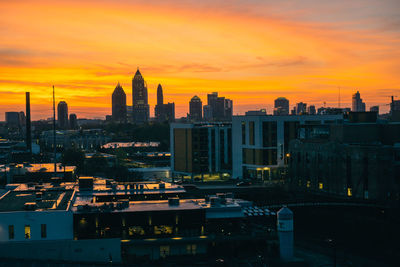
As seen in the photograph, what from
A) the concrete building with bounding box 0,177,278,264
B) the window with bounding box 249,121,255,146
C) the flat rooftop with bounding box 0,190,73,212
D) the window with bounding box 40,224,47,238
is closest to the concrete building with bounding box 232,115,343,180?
the window with bounding box 249,121,255,146

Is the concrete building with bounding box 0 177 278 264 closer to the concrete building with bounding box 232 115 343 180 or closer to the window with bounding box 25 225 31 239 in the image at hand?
the window with bounding box 25 225 31 239

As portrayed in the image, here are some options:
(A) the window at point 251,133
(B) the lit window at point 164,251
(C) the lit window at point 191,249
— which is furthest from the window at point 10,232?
(A) the window at point 251,133

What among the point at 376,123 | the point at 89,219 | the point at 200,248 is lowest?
the point at 200,248

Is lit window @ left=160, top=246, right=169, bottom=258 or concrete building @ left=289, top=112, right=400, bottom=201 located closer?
lit window @ left=160, top=246, right=169, bottom=258

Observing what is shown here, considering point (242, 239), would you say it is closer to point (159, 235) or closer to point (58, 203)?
point (159, 235)

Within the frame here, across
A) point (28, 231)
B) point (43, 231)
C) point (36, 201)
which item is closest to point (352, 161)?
point (36, 201)

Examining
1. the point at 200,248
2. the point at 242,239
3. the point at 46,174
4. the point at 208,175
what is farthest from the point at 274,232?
the point at 208,175
